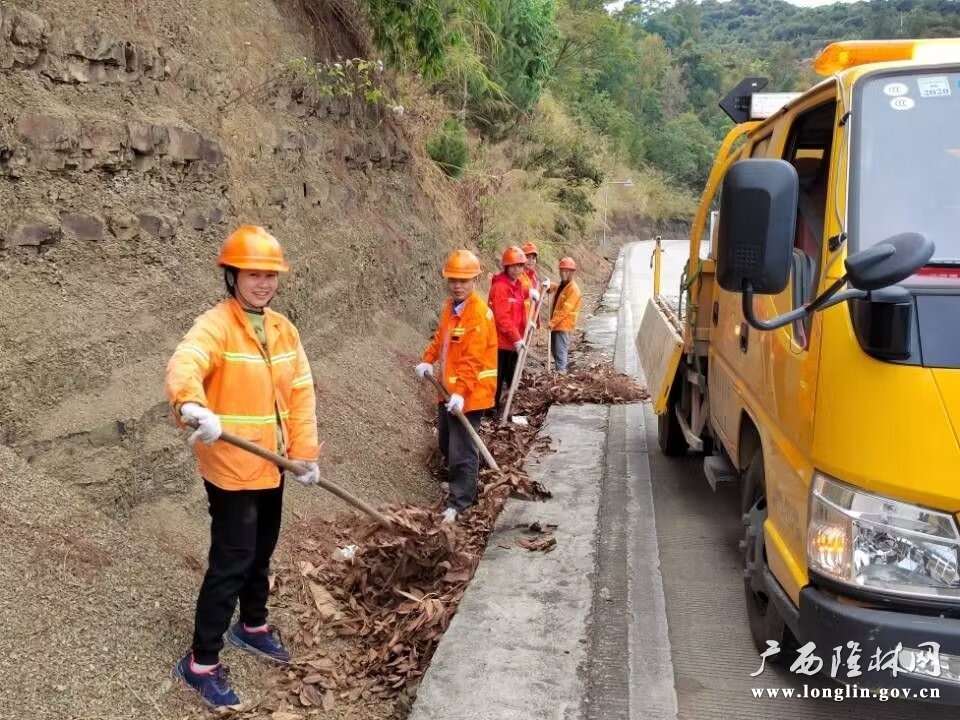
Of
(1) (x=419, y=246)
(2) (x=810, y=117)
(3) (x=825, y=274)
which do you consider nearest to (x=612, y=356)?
(1) (x=419, y=246)

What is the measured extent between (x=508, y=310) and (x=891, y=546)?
628 centimetres

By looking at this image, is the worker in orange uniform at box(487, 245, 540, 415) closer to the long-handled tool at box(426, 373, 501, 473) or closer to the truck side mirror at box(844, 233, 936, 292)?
the long-handled tool at box(426, 373, 501, 473)

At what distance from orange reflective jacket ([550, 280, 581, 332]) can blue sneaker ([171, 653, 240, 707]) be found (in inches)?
306

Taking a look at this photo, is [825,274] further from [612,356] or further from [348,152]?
[612,356]

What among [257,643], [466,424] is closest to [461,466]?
[466,424]

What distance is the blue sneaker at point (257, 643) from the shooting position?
12.6ft

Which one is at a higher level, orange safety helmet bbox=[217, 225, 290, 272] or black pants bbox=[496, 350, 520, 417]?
orange safety helmet bbox=[217, 225, 290, 272]

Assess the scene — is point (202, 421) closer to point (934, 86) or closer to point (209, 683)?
point (209, 683)

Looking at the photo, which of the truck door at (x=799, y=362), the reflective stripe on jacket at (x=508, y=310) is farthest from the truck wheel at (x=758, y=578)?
the reflective stripe on jacket at (x=508, y=310)

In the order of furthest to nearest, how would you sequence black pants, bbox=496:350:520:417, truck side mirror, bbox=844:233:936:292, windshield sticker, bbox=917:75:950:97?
1. black pants, bbox=496:350:520:417
2. windshield sticker, bbox=917:75:950:97
3. truck side mirror, bbox=844:233:936:292

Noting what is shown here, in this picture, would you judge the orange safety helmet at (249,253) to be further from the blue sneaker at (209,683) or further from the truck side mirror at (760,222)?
the truck side mirror at (760,222)

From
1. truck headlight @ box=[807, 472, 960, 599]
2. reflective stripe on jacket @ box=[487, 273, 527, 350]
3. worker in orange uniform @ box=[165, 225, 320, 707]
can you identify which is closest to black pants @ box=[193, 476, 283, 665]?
worker in orange uniform @ box=[165, 225, 320, 707]

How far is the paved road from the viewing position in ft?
11.5

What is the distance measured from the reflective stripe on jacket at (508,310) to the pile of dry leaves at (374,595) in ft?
9.28
